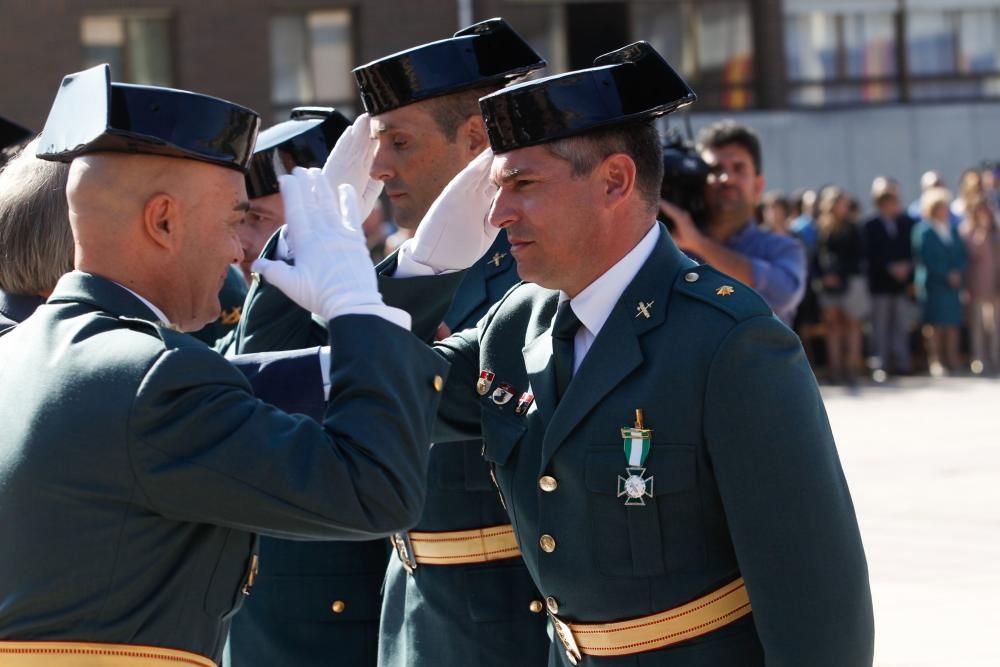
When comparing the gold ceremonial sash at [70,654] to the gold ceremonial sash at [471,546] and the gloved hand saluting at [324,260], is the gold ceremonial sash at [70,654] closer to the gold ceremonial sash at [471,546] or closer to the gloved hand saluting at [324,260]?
the gloved hand saluting at [324,260]

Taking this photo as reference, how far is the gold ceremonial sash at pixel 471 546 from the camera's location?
132 inches

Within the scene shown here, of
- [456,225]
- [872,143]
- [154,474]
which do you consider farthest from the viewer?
[872,143]

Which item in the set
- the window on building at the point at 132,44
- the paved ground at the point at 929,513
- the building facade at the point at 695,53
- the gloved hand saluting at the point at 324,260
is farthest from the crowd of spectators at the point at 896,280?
the gloved hand saluting at the point at 324,260

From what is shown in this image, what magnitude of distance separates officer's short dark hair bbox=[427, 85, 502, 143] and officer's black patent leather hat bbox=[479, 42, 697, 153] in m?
0.90

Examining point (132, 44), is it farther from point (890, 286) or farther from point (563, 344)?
point (563, 344)

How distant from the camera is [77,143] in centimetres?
243

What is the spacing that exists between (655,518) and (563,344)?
42 cm

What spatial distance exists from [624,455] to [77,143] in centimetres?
109

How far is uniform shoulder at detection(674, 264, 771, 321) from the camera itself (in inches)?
103

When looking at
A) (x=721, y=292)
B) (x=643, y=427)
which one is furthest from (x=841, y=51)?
(x=643, y=427)

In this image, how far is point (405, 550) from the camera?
11.3 feet

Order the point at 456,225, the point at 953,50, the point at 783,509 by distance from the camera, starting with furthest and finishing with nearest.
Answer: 1. the point at 953,50
2. the point at 456,225
3. the point at 783,509

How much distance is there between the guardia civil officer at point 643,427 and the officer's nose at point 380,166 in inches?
33.6

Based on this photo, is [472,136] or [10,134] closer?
[472,136]
